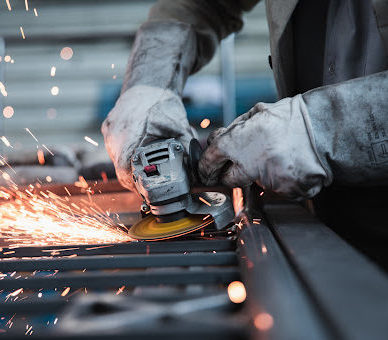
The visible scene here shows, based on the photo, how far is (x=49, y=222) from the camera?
4.79 ft

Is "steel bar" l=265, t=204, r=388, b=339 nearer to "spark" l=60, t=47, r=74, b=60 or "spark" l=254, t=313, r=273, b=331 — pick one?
"spark" l=254, t=313, r=273, b=331

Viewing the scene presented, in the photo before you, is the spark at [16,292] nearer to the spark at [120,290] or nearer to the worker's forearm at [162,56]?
the spark at [120,290]

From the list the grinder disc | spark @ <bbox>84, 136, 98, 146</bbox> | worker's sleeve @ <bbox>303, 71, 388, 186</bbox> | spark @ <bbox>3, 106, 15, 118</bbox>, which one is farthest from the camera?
spark @ <bbox>3, 106, 15, 118</bbox>

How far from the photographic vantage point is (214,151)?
1196 mm

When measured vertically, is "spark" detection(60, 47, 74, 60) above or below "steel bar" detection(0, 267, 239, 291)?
above

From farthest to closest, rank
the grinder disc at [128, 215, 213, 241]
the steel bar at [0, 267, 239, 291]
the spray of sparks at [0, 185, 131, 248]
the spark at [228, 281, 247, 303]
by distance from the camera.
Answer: the spray of sparks at [0, 185, 131, 248] < the grinder disc at [128, 215, 213, 241] < the steel bar at [0, 267, 239, 291] < the spark at [228, 281, 247, 303]

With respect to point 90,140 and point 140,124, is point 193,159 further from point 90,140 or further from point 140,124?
point 90,140

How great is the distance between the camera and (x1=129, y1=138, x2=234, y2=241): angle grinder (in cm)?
113

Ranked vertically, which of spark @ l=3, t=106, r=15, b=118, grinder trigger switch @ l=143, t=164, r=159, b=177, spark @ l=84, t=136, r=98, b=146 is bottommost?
spark @ l=84, t=136, r=98, b=146

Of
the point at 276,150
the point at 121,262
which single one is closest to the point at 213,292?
the point at 121,262

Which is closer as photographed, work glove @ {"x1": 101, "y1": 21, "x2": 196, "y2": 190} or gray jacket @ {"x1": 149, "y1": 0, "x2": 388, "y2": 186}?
gray jacket @ {"x1": 149, "y1": 0, "x2": 388, "y2": 186}

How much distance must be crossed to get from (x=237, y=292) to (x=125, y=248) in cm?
45

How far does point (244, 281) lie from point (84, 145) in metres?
4.19

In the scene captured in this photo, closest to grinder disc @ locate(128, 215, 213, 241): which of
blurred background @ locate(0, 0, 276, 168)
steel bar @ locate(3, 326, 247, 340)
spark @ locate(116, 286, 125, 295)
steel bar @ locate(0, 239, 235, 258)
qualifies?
steel bar @ locate(0, 239, 235, 258)
